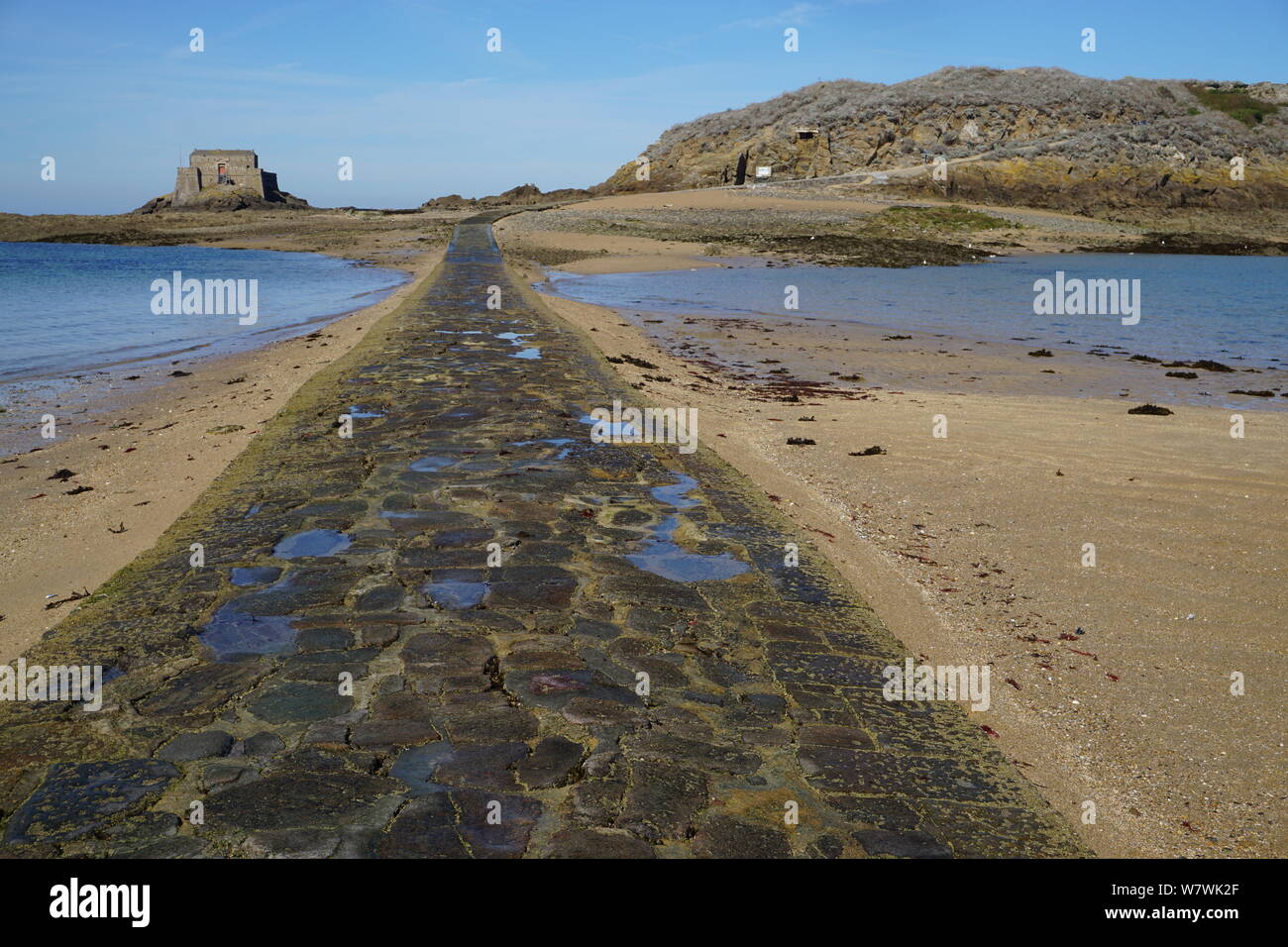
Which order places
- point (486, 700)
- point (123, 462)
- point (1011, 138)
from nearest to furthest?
point (486, 700)
point (123, 462)
point (1011, 138)

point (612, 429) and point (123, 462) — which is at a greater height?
point (612, 429)

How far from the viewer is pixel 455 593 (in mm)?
4496

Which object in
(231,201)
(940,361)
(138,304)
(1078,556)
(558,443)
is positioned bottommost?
(1078,556)

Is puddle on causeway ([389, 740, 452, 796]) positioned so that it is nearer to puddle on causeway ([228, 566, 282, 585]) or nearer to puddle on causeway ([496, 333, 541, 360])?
puddle on causeway ([228, 566, 282, 585])

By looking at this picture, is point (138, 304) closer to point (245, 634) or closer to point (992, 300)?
point (992, 300)

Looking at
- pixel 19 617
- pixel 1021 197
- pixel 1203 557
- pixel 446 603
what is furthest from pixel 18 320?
pixel 1021 197

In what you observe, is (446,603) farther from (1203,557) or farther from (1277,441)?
(1277,441)

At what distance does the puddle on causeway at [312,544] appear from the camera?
4.94 m

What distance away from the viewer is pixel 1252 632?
519cm

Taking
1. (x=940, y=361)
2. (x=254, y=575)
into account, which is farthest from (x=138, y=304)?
(x=254, y=575)

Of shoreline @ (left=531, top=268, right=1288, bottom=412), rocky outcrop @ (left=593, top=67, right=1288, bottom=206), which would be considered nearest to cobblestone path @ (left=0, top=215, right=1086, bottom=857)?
shoreline @ (left=531, top=268, right=1288, bottom=412)

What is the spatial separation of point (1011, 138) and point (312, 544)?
80.6m

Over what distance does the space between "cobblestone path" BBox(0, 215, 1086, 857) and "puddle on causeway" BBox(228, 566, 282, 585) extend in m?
0.02
